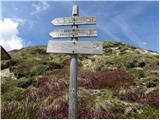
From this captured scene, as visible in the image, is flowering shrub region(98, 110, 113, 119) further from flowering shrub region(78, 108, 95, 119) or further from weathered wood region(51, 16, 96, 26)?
weathered wood region(51, 16, 96, 26)

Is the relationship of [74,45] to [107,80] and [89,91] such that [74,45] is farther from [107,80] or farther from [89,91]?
[107,80]

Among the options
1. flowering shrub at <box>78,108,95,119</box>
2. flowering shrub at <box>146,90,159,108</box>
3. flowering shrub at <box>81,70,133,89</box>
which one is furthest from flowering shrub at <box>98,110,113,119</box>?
flowering shrub at <box>81,70,133,89</box>

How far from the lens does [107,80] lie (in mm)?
16422

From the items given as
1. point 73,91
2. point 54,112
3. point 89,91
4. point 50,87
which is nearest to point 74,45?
point 73,91

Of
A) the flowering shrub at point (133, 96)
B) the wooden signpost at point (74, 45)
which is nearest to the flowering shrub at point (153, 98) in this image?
the flowering shrub at point (133, 96)

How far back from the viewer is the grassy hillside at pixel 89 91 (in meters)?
12.6

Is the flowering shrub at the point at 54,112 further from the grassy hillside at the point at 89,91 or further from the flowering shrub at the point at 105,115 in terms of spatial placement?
the flowering shrub at the point at 105,115

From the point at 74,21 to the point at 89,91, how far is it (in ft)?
15.0

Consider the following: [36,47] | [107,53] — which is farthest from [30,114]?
[36,47]

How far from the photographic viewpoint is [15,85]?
1677cm

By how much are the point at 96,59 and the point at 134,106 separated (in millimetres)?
11364

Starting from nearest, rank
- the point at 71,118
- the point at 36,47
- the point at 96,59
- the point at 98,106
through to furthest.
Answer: the point at 71,118 < the point at 98,106 < the point at 96,59 < the point at 36,47

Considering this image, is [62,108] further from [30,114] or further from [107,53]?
[107,53]

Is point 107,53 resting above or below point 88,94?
above
